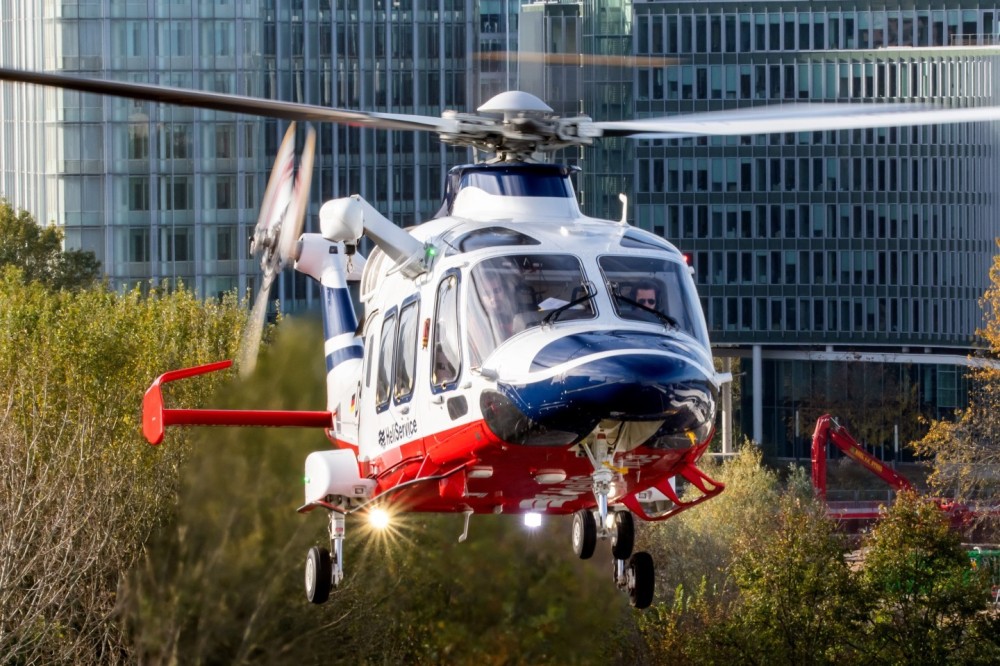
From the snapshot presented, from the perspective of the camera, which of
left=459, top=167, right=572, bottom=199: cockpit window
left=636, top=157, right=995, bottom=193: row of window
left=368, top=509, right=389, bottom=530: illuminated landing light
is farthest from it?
left=636, top=157, right=995, bottom=193: row of window

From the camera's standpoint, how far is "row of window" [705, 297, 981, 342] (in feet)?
408

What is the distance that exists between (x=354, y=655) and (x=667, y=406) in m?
38.9

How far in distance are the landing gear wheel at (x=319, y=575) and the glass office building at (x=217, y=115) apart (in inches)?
3599

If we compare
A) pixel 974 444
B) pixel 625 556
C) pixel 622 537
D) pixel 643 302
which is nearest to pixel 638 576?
pixel 625 556

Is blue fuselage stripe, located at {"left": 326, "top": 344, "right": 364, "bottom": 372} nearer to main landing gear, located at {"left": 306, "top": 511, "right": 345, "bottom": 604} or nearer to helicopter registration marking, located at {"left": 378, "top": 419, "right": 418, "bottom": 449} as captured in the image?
main landing gear, located at {"left": 306, "top": 511, "right": 345, "bottom": 604}


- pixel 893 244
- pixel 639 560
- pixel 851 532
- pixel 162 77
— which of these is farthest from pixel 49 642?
pixel 893 244

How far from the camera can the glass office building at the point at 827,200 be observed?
399ft

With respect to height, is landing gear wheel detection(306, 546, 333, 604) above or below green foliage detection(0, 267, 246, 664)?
above

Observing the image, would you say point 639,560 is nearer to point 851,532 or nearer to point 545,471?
point 545,471

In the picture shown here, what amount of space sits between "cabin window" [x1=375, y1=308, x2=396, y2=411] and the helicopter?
0.14 ft

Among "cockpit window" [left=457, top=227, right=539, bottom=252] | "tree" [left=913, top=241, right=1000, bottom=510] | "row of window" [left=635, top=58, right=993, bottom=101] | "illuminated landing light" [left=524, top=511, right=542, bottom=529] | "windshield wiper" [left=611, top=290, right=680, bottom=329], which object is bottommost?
"tree" [left=913, top=241, right=1000, bottom=510]

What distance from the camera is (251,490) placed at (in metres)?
55.7

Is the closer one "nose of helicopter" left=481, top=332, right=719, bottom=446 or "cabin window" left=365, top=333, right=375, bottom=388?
"nose of helicopter" left=481, top=332, right=719, bottom=446

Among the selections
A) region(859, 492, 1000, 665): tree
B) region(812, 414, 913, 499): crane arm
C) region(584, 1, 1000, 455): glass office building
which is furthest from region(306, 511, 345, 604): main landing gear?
region(584, 1, 1000, 455): glass office building
